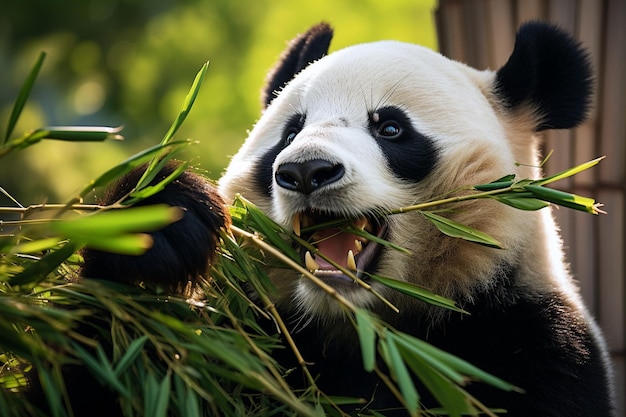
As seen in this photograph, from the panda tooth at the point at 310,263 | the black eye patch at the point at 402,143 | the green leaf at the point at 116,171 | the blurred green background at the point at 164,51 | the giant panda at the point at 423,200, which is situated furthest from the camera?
the blurred green background at the point at 164,51

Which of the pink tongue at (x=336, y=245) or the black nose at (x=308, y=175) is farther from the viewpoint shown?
the pink tongue at (x=336, y=245)

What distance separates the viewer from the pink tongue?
2.09 meters

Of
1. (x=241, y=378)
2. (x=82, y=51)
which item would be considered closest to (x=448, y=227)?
(x=241, y=378)

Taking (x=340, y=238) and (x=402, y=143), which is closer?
(x=340, y=238)

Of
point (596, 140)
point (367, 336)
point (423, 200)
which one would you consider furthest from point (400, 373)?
point (596, 140)

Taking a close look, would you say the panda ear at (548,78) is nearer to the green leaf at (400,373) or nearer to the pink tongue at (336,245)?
the pink tongue at (336,245)

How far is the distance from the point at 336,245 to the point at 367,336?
0.57 metres

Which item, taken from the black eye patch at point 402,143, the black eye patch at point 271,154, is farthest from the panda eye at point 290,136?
the black eye patch at point 402,143

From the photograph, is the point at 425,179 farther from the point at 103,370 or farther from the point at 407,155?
the point at 103,370

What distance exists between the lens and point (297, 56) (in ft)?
9.50

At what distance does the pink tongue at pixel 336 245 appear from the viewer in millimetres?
2086

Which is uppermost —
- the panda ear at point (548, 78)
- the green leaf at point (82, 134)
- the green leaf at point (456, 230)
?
the panda ear at point (548, 78)

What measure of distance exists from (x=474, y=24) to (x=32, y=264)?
2567 millimetres

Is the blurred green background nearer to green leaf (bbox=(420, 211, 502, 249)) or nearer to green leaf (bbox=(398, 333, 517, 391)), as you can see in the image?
green leaf (bbox=(420, 211, 502, 249))
